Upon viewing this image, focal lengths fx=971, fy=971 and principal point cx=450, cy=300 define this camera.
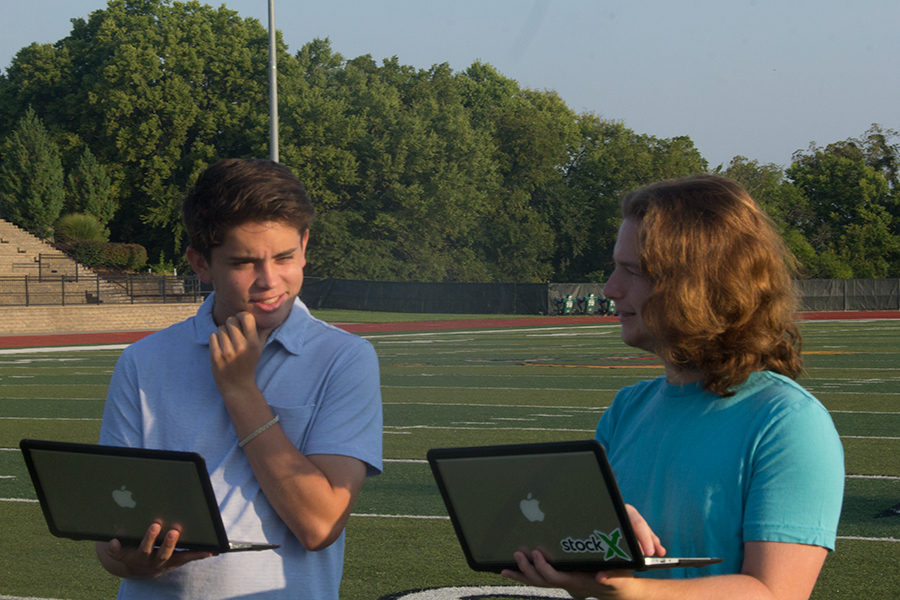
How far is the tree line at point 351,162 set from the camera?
55000 mm

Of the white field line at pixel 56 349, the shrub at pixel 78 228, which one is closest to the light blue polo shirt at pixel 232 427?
the white field line at pixel 56 349

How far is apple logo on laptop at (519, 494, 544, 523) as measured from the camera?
64.6 inches

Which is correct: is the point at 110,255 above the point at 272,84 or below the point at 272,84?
below

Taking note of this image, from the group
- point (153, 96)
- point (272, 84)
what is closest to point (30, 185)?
point (153, 96)

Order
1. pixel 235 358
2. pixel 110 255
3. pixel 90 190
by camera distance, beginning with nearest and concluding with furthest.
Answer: pixel 235 358, pixel 110 255, pixel 90 190

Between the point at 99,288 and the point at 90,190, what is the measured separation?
13065mm

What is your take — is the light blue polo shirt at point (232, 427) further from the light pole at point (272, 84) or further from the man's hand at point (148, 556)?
the light pole at point (272, 84)

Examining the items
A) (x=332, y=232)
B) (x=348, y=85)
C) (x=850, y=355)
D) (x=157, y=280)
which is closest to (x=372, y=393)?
(x=850, y=355)

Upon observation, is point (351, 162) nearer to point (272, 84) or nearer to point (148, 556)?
point (272, 84)

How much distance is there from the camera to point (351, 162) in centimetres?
5653

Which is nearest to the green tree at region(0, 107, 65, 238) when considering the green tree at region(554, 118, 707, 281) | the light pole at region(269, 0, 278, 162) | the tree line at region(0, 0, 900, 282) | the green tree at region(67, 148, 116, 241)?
the tree line at region(0, 0, 900, 282)

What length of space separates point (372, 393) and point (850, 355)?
1979cm

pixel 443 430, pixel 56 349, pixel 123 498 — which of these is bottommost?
pixel 56 349

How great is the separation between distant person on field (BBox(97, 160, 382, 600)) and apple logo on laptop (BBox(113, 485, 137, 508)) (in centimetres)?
17
